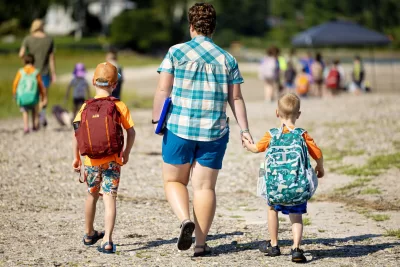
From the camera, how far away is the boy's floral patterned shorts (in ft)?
21.1

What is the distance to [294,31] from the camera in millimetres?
87938

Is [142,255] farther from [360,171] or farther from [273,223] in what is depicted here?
[360,171]

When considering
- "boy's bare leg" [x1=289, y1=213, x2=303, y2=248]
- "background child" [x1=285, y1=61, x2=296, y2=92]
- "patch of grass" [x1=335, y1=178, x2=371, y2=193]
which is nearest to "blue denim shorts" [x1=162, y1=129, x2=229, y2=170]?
"boy's bare leg" [x1=289, y1=213, x2=303, y2=248]

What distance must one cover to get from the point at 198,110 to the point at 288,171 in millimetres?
790

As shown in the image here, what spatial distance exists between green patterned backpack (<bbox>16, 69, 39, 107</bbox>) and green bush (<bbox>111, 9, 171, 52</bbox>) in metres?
65.5

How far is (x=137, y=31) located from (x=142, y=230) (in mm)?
73210

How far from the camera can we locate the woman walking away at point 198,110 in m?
6.17

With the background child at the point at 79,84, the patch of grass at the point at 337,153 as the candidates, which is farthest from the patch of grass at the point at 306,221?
the background child at the point at 79,84

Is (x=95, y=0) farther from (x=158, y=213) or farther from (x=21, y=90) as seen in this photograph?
(x=158, y=213)

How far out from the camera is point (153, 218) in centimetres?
798

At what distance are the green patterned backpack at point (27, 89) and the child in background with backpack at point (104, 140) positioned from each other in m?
7.40

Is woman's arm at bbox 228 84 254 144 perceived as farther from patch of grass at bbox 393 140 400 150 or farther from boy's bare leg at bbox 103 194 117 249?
patch of grass at bbox 393 140 400 150

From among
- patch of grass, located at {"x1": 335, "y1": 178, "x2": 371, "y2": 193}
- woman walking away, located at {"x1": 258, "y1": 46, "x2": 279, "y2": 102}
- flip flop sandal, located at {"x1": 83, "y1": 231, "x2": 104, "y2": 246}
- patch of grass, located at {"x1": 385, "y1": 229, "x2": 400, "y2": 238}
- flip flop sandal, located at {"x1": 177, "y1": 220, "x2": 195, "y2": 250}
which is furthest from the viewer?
woman walking away, located at {"x1": 258, "y1": 46, "x2": 279, "y2": 102}

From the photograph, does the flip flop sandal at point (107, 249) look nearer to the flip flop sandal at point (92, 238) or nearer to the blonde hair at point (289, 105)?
the flip flop sandal at point (92, 238)
